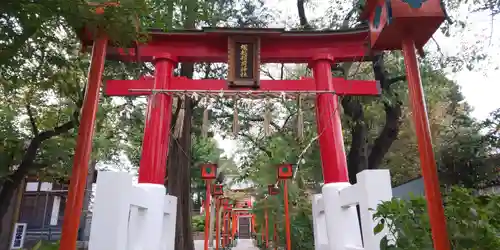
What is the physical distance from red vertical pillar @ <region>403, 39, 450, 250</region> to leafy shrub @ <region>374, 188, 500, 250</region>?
3.9 inches

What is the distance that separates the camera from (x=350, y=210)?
16.8 feet

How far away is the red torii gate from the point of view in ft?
18.0

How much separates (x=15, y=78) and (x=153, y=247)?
2.70 m

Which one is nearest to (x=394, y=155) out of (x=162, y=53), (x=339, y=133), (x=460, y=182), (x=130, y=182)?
(x=460, y=182)

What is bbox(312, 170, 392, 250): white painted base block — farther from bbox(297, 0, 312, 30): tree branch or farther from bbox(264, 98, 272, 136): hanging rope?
bbox(297, 0, 312, 30): tree branch

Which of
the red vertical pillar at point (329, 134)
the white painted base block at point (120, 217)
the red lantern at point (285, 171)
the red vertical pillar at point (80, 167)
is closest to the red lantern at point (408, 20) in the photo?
the red vertical pillar at point (329, 134)

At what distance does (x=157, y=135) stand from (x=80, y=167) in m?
2.19

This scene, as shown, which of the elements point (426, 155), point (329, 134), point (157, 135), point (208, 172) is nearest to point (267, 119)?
point (329, 134)

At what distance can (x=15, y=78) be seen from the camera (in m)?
3.71

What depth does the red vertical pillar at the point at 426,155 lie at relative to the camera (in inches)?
93.9

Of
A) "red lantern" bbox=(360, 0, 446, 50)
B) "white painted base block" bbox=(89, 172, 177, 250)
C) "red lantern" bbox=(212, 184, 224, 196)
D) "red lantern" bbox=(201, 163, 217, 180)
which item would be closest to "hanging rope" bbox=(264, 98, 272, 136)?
"white painted base block" bbox=(89, 172, 177, 250)

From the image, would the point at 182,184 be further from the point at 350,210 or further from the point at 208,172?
the point at 350,210

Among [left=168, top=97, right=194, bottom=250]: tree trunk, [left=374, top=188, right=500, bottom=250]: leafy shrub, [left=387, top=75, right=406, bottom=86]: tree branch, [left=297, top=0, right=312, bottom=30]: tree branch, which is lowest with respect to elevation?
[left=374, top=188, right=500, bottom=250]: leafy shrub

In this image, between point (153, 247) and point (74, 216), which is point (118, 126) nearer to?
point (153, 247)
